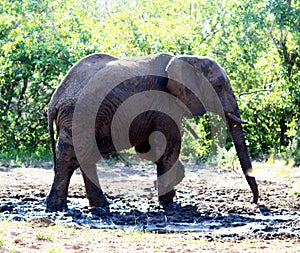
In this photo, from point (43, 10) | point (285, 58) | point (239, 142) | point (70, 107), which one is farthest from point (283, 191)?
point (43, 10)

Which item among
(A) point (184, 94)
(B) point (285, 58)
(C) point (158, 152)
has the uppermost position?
(B) point (285, 58)

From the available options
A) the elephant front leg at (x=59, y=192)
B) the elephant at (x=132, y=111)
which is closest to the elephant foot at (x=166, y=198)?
the elephant at (x=132, y=111)

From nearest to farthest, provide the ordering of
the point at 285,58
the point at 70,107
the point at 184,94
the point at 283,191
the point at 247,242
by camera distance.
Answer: the point at 247,242
the point at 70,107
the point at 184,94
the point at 283,191
the point at 285,58

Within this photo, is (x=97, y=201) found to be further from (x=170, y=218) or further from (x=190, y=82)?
(x=190, y=82)

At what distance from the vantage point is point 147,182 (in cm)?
1164

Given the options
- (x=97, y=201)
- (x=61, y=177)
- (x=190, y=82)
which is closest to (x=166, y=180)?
(x=97, y=201)

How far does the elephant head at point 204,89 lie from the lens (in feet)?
28.8

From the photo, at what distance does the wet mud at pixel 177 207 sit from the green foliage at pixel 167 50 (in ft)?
8.63

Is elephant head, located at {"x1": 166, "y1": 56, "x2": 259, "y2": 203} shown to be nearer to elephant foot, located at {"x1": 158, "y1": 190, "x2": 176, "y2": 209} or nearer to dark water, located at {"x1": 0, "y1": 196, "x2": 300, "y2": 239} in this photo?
dark water, located at {"x1": 0, "y1": 196, "x2": 300, "y2": 239}

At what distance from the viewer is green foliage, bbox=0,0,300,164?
559 inches

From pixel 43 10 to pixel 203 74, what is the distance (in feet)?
25.0

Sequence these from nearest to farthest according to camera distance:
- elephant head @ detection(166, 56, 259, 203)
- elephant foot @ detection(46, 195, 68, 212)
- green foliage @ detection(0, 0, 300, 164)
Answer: elephant foot @ detection(46, 195, 68, 212)
elephant head @ detection(166, 56, 259, 203)
green foliage @ detection(0, 0, 300, 164)

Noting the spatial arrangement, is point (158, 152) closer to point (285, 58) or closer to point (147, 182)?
point (147, 182)

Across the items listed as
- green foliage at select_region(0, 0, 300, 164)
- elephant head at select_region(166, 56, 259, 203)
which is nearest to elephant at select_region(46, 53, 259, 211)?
Result: elephant head at select_region(166, 56, 259, 203)
